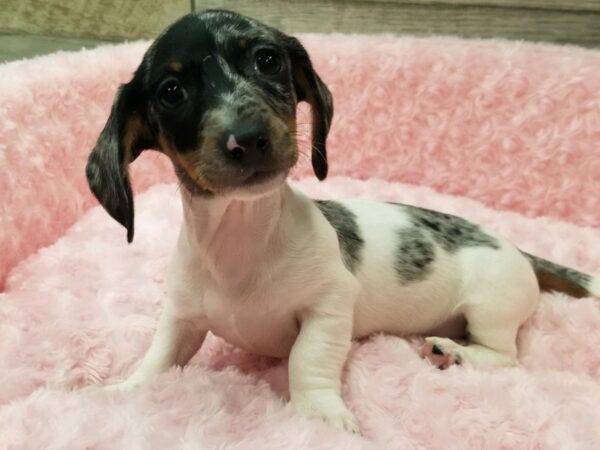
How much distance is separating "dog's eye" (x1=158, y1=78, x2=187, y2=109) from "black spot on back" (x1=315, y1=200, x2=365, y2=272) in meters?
0.61

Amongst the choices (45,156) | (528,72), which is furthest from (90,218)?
(528,72)

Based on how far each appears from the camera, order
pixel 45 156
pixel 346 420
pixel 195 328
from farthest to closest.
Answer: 1. pixel 45 156
2. pixel 195 328
3. pixel 346 420

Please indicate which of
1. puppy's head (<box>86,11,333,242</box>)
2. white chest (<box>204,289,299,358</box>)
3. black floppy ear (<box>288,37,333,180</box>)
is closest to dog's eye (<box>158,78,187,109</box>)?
puppy's head (<box>86,11,333,242</box>)

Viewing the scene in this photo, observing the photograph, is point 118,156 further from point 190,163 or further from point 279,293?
point 279,293

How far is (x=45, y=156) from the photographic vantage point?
3162mm

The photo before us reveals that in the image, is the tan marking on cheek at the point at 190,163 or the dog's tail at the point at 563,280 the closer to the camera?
the tan marking on cheek at the point at 190,163

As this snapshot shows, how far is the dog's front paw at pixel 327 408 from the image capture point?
1859mm

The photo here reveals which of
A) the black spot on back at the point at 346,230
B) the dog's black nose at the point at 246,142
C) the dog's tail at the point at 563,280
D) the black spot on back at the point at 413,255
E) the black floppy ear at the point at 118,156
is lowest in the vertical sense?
the dog's tail at the point at 563,280

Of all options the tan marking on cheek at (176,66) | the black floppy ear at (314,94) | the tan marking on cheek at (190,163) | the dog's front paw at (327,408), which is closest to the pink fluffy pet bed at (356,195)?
the dog's front paw at (327,408)

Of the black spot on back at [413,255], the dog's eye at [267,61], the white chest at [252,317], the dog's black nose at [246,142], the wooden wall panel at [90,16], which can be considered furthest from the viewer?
the wooden wall panel at [90,16]

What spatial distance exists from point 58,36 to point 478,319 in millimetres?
3005

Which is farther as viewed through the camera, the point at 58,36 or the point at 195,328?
the point at 58,36

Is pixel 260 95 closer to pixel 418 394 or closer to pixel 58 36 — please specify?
pixel 418 394

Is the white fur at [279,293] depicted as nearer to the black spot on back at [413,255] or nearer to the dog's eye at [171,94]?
the black spot on back at [413,255]
